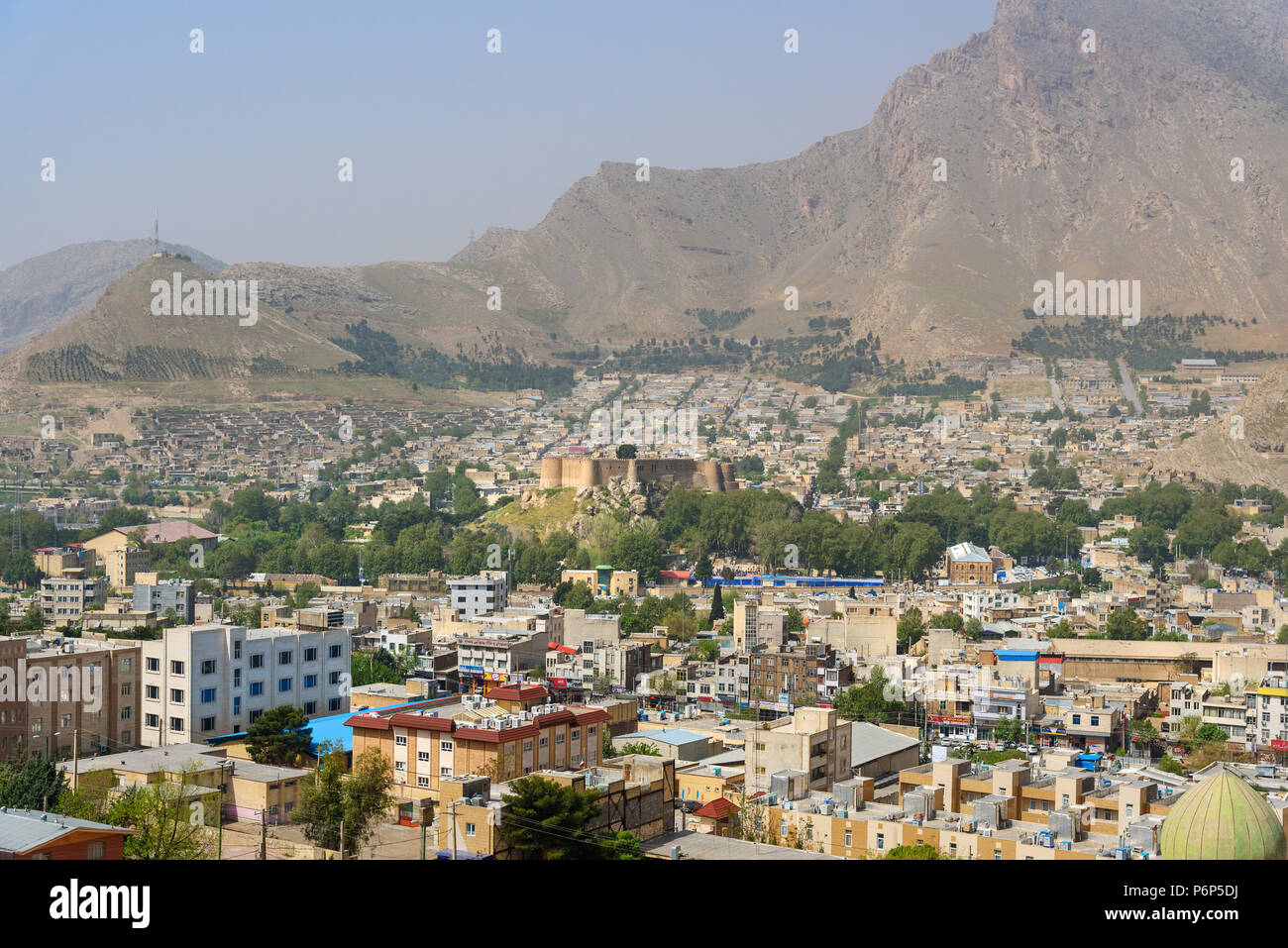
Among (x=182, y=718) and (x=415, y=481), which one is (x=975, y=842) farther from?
(x=415, y=481)

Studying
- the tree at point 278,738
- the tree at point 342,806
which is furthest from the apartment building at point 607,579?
the tree at point 342,806

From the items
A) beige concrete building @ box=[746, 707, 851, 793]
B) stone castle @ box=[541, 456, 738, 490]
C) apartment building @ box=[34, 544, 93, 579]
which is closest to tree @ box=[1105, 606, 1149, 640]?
beige concrete building @ box=[746, 707, 851, 793]

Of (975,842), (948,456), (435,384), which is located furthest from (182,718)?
(435,384)

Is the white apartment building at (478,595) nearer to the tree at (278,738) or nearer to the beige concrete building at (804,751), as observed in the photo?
the tree at (278,738)

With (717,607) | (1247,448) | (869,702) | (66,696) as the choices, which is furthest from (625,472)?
(66,696)

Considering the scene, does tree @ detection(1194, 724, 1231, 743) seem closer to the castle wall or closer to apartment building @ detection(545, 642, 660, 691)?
apartment building @ detection(545, 642, 660, 691)

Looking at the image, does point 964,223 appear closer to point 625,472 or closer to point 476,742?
point 625,472
